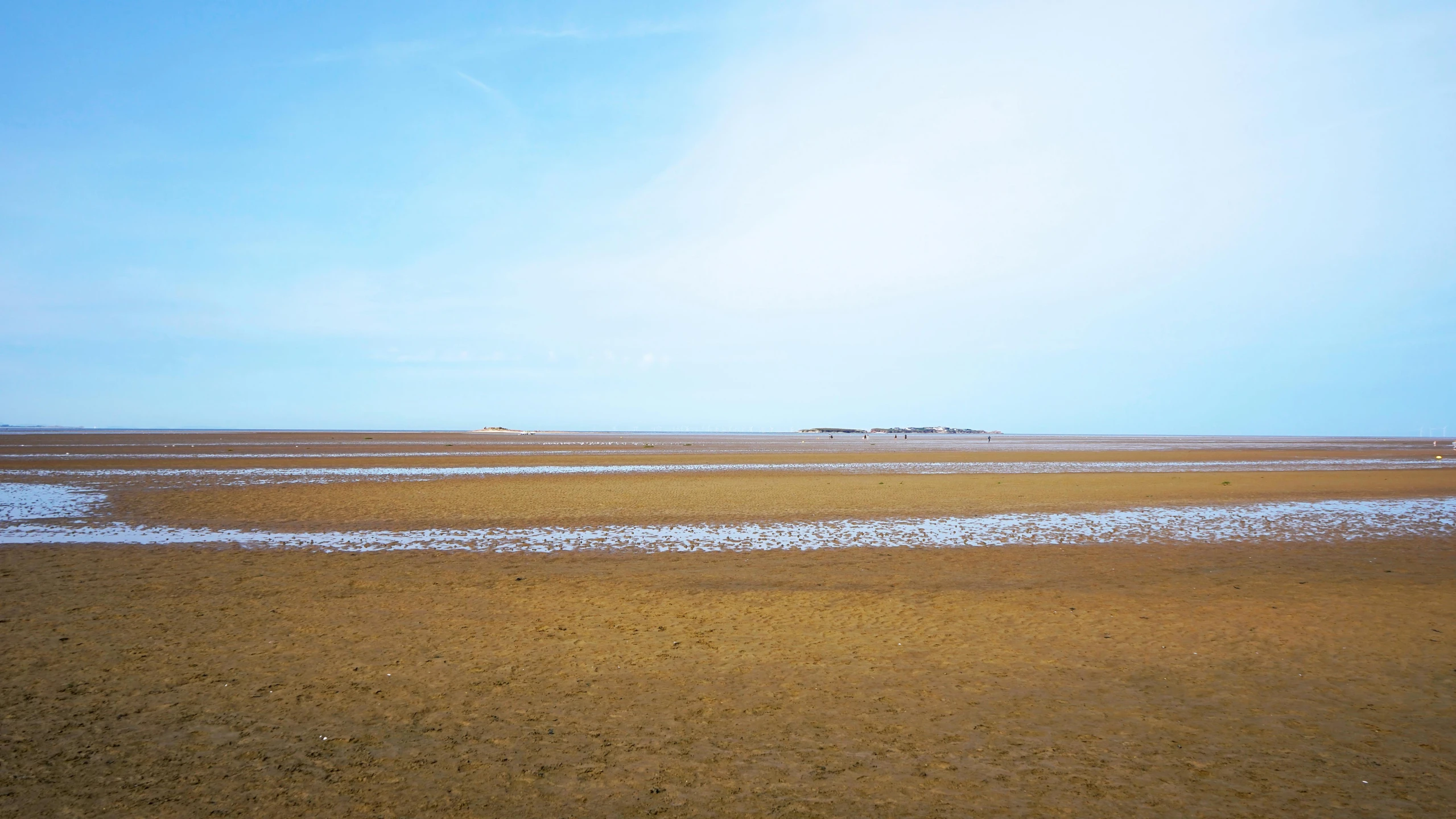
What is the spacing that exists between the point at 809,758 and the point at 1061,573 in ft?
30.4

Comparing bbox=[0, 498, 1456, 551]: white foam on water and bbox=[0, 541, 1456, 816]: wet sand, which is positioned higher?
bbox=[0, 498, 1456, 551]: white foam on water

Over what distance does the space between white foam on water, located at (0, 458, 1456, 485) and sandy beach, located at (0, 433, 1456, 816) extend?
18888 mm

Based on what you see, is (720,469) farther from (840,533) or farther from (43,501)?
(43,501)

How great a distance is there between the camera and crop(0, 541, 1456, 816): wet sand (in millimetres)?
5582

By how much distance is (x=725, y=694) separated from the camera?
7613 millimetres

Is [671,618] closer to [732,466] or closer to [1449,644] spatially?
[1449,644]

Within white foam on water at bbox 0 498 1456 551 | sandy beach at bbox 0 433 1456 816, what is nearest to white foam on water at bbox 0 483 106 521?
white foam on water at bbox 0 498 1456 551

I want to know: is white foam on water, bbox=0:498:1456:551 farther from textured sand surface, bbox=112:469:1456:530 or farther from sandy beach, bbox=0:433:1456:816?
textured sand surface, bbox=112:469:1456:530

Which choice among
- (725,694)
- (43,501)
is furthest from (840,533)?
(43,501)

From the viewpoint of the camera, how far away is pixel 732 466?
142ft

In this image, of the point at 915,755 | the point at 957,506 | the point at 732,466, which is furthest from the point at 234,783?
the point at 732,466

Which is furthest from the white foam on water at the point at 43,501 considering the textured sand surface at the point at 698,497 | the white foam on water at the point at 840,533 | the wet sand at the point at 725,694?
the wet sand at the point at 725,694

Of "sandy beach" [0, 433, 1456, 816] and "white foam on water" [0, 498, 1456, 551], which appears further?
"white foam on water" [0, 498, 1456, 551]

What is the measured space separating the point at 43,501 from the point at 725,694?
25.9 m
